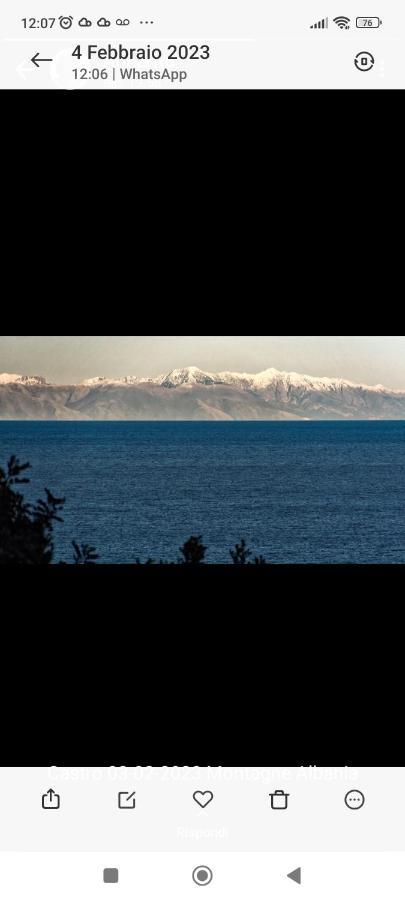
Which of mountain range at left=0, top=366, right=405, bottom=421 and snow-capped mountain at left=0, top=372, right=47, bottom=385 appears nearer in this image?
snow-capped mountain at left=0, top=372, right=47, bottom=385

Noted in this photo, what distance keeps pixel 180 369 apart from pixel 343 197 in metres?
133
